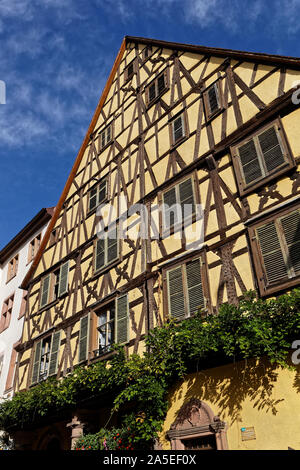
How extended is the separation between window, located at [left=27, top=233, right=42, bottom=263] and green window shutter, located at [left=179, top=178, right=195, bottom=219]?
1119cm

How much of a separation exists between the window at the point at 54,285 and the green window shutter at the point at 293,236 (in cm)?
855

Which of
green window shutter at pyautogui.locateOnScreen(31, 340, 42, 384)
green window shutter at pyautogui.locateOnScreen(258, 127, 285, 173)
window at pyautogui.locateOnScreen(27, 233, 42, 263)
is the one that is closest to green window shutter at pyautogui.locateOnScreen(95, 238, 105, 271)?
green window shutter at pyautogui.locateOnScreen(31, 340, 42, 384)

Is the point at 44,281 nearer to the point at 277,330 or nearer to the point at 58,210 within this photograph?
the point at 58,210

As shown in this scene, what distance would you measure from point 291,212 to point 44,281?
10.8 meters

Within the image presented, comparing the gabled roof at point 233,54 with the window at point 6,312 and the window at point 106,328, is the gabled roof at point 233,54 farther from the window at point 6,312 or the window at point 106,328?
the window at point 6,312

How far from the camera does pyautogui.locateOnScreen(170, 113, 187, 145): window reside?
12.1 metres

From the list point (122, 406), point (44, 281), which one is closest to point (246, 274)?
point (122, 406)

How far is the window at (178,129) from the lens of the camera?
12095 millimetres

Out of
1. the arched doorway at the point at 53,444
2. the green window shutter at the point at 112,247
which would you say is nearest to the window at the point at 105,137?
the green window shutter at the point at 112,247

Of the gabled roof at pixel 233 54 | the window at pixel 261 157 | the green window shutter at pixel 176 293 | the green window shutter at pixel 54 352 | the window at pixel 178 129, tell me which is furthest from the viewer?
the green window shutter at pixel 54 352

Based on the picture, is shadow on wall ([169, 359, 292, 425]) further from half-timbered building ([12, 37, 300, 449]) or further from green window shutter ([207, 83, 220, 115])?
green window shutter ([207, 83, 220, 115])

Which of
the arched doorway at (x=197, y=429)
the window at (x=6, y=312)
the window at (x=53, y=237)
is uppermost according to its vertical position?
the window at (x=53, y=237)

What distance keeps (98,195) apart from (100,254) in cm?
268

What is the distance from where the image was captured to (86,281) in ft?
45.0
